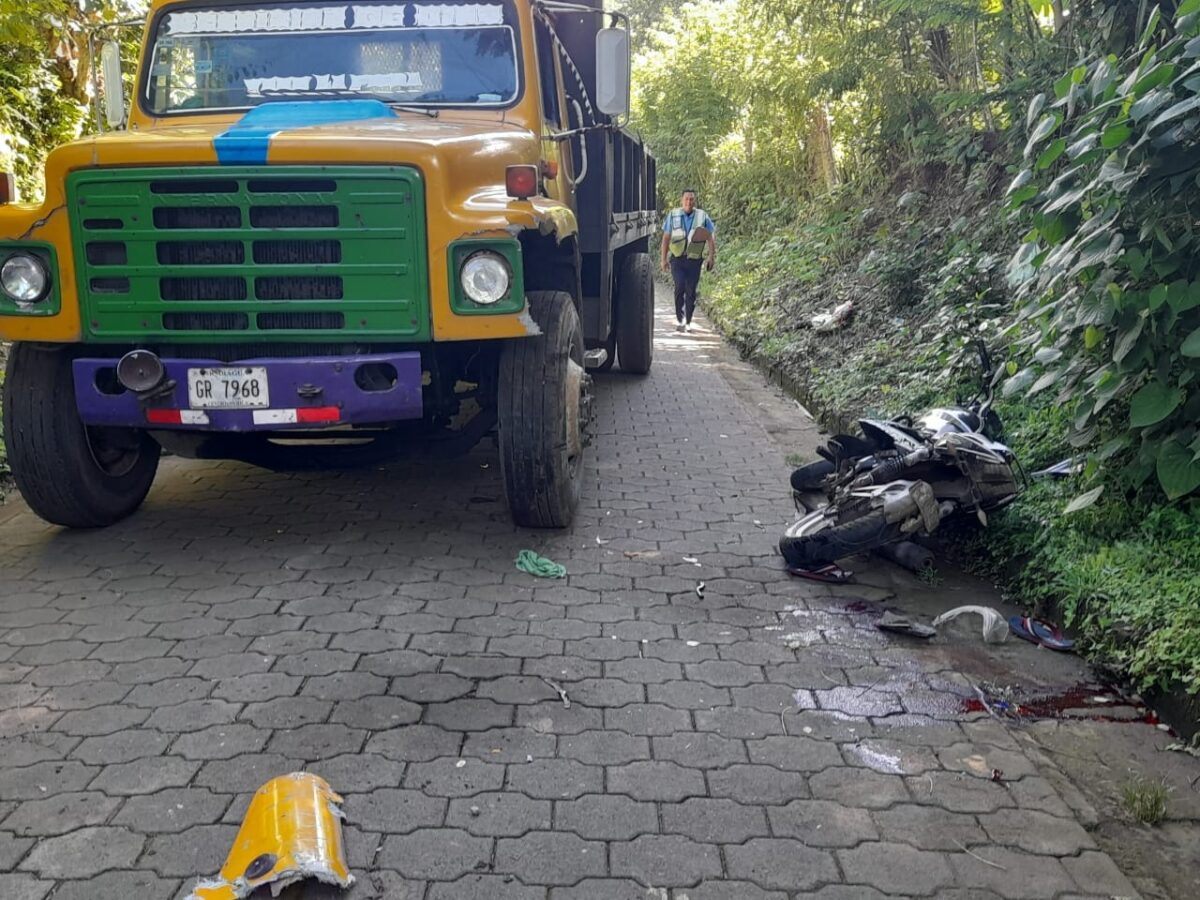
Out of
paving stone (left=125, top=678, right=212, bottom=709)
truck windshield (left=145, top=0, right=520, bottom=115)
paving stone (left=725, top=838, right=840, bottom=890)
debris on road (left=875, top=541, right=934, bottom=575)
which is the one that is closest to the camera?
paving stone (left=725, top=838, right=840, bottom=890)

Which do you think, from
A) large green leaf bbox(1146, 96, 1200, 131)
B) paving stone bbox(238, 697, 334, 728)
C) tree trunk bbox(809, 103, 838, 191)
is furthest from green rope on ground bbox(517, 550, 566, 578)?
tree trunk bbox(809, 103, 838, 191)

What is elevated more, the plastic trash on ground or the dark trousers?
the dark trousers

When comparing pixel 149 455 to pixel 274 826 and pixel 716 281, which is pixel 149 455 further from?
pixel 716 281

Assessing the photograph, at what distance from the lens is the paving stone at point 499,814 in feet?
9.05

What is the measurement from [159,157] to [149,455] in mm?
1687

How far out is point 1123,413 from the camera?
434 centimetres

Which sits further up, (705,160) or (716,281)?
(705,160)

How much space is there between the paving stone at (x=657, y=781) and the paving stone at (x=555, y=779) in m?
0.05

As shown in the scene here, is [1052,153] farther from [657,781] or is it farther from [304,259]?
[304,259]

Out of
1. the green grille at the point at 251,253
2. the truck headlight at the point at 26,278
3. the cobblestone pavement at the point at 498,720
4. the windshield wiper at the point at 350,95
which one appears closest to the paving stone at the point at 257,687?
the cobblestone pavement at the point at 498,720

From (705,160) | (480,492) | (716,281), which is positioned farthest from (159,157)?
(705,160)

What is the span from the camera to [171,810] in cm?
281

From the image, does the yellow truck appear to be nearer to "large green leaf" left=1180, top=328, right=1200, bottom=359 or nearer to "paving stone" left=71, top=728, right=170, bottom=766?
"paving stone" left=71, top=728, right=170, bottom=766

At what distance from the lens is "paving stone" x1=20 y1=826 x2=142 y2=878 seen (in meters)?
2.56
